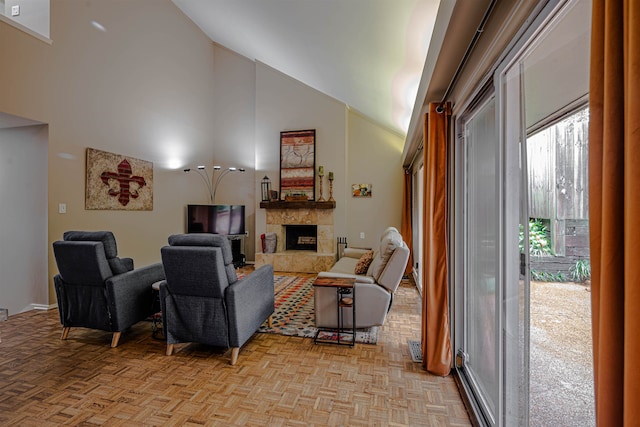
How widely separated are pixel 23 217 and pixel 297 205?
3963 millimetres

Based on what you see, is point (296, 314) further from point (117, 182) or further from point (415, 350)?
point (117, 182)

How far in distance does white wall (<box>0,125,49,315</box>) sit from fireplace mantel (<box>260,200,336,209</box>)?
3.36m

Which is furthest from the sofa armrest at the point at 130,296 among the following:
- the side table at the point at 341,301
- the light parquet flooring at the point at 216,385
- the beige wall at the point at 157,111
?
the beige wall at the point at 157,111

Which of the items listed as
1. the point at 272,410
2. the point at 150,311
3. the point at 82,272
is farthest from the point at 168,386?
the point at 82,272

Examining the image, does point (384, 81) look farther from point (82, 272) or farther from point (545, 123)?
point (82, 272)

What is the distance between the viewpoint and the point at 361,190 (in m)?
6.26

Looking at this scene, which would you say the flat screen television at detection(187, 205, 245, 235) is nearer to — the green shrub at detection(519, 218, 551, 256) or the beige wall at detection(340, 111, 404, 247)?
the beige wall at detection(340, 111, 404, 247)

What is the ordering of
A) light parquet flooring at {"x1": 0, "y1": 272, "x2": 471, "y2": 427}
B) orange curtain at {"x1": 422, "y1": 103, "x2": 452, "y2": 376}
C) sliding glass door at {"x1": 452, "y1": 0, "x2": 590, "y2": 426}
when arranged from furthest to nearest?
1. orange curtain at {"x1": 422, "y1": 103, "x2": 452, "y2": 376}
2. light parquet flooring at {"x1": 0, "y1": 272, "x2": 471, "y2": 427}
3. sliding glass door at {"x1": 452, "y1": 0, "x2": 590, "y2": 426}

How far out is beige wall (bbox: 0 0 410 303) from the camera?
367 centimetres

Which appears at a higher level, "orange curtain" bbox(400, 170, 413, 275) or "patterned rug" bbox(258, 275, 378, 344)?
"orange curtain" bbox(400, 170, 413, 275)

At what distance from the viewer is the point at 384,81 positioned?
10.9ft

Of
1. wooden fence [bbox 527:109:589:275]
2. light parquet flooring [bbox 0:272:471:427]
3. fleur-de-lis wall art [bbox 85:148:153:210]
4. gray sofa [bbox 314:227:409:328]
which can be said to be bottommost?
light parquet flooring [bbox 0:272:471:427]

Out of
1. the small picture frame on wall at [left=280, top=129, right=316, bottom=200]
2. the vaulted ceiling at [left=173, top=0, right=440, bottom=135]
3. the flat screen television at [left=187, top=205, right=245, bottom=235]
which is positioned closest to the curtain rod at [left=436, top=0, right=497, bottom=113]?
the vaulted ceiling at [left=173, top=0, right=440, bottom=135]

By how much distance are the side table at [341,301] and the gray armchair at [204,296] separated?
679 millimetres
